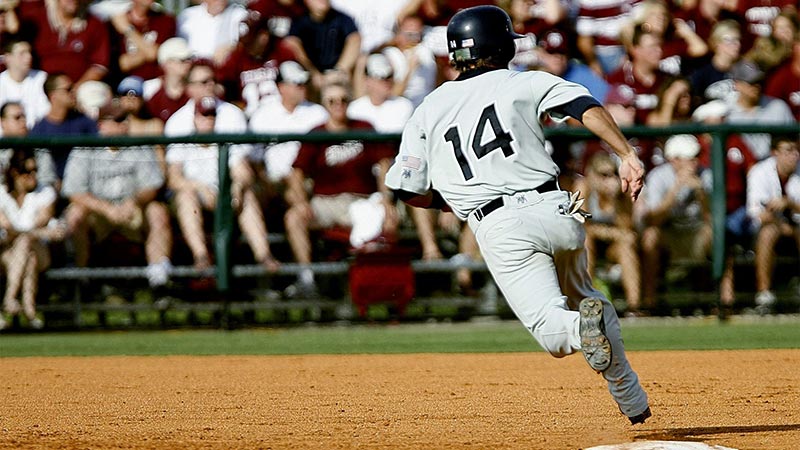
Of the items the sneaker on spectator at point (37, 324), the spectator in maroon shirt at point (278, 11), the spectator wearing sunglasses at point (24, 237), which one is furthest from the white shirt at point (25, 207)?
the spectator in maroon shirt at point (278, 11)

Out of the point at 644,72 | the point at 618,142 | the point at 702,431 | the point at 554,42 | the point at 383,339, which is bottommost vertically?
the point at 383,339

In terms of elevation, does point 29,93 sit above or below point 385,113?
above

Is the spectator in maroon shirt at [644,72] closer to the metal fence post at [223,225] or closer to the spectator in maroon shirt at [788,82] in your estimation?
the spectator in maroon shirt at [788,82]

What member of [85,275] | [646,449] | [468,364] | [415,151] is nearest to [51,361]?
[85,275]

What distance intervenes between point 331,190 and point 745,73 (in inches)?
147

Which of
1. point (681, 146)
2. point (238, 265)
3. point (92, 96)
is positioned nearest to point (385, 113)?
point (238, 265)

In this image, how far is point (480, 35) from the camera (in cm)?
445

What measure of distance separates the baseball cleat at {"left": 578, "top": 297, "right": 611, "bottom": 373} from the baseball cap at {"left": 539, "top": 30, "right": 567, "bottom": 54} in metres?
6.41

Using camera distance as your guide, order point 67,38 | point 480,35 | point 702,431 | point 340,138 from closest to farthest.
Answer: point 480,35
point 702,431
point 340,138
point 67,38

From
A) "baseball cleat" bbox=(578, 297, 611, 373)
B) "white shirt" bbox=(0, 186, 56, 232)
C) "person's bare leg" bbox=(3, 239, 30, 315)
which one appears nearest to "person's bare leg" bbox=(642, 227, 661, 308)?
"white shirt" bbox=(0, 186, 56, 232)

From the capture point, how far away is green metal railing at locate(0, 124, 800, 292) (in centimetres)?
952

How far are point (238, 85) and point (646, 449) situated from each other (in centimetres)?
704

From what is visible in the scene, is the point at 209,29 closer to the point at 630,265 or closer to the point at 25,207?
the point at 25,207

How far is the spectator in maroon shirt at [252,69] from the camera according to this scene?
10.3 metres
